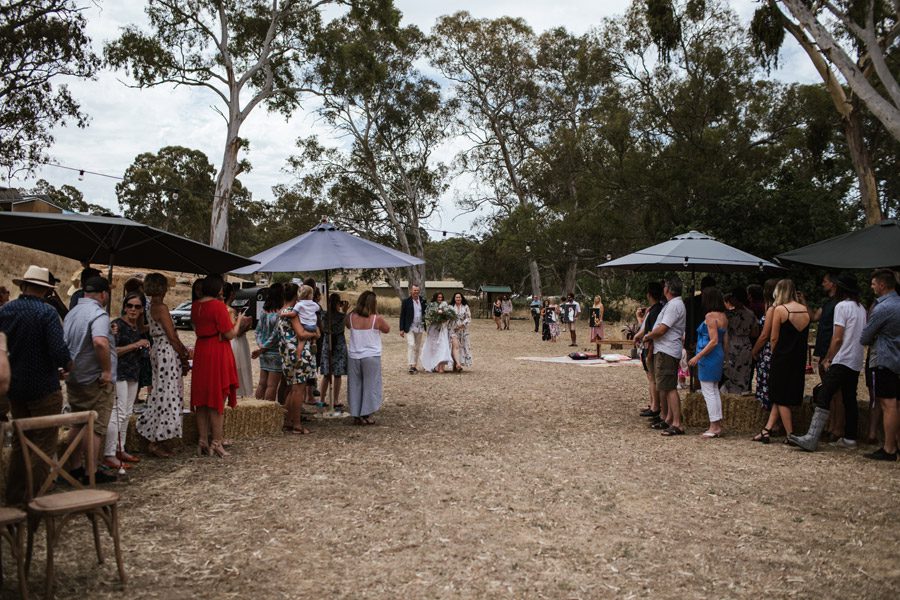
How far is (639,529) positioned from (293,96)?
72.2 ft

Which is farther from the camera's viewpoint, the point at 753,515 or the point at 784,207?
the point at 784,207

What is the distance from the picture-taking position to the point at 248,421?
25.6ft

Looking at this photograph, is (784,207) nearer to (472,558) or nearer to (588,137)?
(588,137)

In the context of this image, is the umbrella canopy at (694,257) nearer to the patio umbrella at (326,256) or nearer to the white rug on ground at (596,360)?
the patio umbrella at (326,256)

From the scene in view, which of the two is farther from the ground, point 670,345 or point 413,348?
point 670,345

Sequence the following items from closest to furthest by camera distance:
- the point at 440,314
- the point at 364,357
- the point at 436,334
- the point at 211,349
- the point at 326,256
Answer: the point at 211,349
the point at 326,256
the point at 364,357
the point at 440,314
the point at 436,334

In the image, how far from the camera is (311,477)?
6.22 meters

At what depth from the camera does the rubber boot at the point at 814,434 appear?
7.22 m

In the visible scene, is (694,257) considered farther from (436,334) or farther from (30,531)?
(30,531)

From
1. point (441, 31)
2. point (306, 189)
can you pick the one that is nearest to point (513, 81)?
point (441, 31)

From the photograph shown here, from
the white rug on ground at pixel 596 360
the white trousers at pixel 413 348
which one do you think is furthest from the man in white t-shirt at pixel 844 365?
the white rug on ground at pixel 596 360

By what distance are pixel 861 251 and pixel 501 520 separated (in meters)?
5.45

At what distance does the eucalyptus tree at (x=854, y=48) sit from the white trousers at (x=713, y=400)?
736 cm

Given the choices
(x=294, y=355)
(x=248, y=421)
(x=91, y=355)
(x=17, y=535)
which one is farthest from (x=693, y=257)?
(x=17, y=535)
